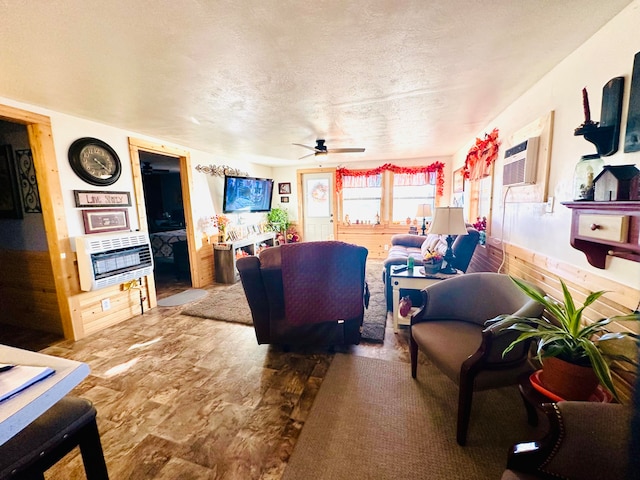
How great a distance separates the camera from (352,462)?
1345mm

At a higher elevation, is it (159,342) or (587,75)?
(587,75)

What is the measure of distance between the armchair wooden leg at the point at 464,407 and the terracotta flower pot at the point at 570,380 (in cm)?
34

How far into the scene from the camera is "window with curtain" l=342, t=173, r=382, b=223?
5906 mm

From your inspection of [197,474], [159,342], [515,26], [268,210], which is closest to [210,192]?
[268,210]

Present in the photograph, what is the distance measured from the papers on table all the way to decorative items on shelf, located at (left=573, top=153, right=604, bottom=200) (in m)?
2.37

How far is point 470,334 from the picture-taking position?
1.72 m

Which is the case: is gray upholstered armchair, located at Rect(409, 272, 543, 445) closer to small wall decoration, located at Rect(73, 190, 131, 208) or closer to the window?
small wall decoration, located at Rect(73, 190, 131, 208)

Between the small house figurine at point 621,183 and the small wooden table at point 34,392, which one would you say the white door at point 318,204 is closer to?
the small house figurine at point 621,183

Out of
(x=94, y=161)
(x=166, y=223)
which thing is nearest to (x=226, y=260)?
(x=94, y=161)

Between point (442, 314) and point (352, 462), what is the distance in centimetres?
110

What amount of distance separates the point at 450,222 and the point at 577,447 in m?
1.81

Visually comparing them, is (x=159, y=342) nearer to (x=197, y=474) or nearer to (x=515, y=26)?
(x=197, y=474)

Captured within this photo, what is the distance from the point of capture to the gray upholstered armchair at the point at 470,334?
140cm

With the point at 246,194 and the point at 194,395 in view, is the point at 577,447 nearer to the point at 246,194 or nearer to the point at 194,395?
the point at 194,395
